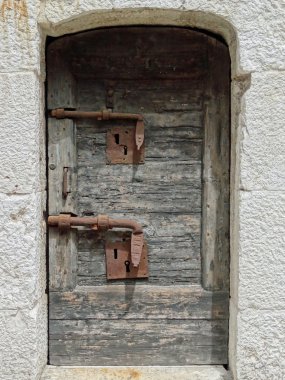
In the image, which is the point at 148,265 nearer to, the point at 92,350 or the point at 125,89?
the point at 92,350

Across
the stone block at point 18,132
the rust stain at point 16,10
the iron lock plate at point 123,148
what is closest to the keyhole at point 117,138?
the iron lock plate at point 123,148

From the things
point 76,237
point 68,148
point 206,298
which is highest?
point 68,148

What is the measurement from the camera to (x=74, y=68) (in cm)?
184

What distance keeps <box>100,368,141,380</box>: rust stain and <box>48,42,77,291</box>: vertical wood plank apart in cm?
37

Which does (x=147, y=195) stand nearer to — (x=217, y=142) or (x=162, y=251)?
(x=162, y=251)

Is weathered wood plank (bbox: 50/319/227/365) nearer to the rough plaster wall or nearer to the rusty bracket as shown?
the rough plaster wall

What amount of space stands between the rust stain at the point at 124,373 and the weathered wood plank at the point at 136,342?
42mm

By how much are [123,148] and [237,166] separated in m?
0.47

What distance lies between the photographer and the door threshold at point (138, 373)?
1790 mm

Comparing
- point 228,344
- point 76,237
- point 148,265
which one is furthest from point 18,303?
point 228,344

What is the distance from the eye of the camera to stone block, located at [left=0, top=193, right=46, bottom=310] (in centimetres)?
168

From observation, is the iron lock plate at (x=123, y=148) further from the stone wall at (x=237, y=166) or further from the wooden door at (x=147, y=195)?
the stone wall at (x=237, y=166)

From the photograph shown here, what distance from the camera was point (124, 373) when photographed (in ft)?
5.98

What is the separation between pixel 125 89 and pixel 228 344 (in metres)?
1.13
